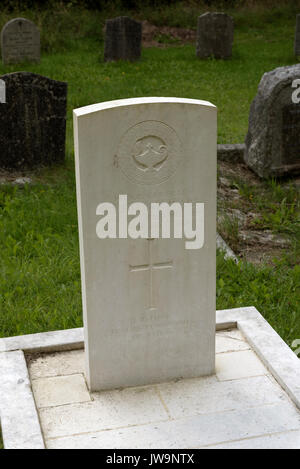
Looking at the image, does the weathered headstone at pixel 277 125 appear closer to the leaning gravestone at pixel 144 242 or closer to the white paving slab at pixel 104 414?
the leaning gravestone at pixel 144 242

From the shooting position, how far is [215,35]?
12.7m

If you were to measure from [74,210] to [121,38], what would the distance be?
288 inches

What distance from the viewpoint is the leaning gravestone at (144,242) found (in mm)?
3047

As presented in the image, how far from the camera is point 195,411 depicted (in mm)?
3252

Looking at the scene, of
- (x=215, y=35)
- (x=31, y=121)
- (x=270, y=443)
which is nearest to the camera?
(x=270, y=443)

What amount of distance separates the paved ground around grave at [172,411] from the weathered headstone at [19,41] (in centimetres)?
894

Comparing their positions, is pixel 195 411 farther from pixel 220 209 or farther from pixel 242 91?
pixel 242 91

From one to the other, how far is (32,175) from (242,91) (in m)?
5.10

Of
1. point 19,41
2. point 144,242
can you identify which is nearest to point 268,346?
point 144,242

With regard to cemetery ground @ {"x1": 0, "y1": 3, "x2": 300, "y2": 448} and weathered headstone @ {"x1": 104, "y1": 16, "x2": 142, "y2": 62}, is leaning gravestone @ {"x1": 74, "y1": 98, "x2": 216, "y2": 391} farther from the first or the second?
weathered headstone @ {"x1": 104, "y1": 16, "x2": 142, "y2": 62}

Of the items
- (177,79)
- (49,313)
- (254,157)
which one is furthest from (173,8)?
(49,313)

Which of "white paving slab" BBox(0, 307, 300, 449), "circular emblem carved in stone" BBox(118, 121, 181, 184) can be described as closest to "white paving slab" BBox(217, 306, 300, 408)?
"white paving slab" BBox(0, 307, 300, 449)

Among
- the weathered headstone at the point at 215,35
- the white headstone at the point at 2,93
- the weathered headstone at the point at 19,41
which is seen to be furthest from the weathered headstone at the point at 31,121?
the weathered headstone at the point at 215,35

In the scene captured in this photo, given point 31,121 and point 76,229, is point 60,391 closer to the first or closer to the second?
point 76,229
